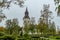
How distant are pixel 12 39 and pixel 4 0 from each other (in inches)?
204

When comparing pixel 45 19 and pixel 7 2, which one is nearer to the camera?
pixel 7 2

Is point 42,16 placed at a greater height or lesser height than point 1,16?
greater

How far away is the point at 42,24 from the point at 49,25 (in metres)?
5.37

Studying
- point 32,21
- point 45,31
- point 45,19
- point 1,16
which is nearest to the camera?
point 1,16

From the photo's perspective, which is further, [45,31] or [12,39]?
[45,31]

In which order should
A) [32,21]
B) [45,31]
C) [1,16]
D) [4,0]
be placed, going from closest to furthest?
[4,0]
[1,16]
[45,31]
[32,21]

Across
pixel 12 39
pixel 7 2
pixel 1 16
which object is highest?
pixel 7 2

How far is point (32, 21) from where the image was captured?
7725cm

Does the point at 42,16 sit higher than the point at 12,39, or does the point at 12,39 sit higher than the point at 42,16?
the point at 42,16

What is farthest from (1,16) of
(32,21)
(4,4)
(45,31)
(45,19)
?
(32,21)

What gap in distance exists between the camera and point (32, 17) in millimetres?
78750

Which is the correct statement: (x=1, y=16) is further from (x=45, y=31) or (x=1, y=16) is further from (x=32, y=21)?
(x=32, y=21)

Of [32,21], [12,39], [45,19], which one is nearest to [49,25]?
[45,19]

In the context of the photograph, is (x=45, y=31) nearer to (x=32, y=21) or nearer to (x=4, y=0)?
(x=32, y=21)
